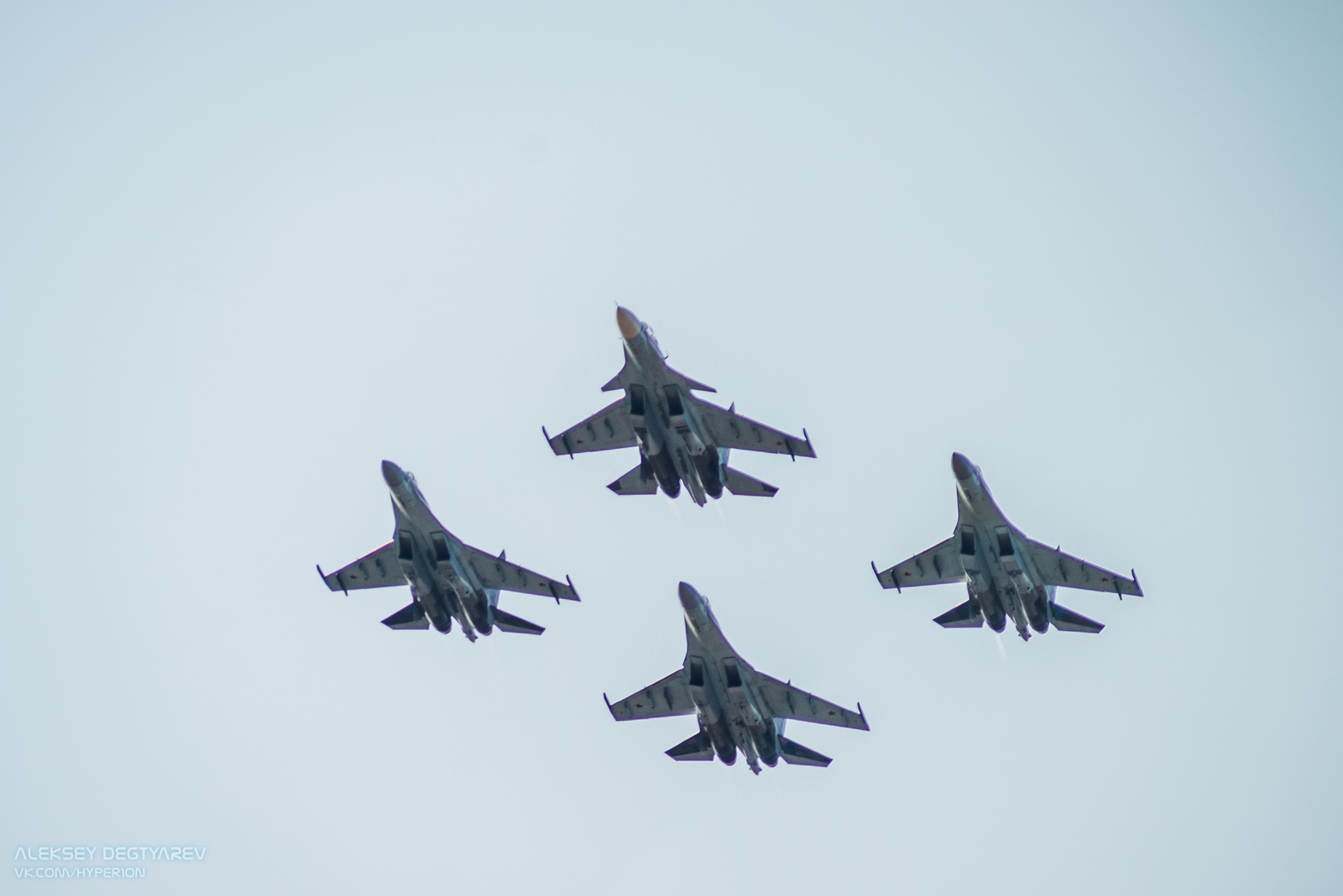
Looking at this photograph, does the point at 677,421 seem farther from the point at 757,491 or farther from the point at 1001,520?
the point at 1001,520

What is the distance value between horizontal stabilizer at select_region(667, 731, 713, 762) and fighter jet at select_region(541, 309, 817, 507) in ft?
29.2

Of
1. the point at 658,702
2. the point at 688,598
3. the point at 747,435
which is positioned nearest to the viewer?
the point at 688,598

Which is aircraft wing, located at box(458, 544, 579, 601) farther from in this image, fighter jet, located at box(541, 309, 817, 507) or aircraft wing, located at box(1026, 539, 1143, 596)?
aircraft wing, located at box(1026, 539, 1143, 596)

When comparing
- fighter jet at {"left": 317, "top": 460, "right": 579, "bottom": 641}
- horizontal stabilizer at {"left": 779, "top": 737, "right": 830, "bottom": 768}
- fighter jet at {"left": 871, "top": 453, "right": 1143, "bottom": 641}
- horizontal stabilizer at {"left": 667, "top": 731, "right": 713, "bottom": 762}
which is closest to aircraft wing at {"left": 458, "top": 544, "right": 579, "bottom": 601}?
fighter jet at {"left": 317, "top": 460, "right": 579, "bottom": 641}

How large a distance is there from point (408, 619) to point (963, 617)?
20.8 metres

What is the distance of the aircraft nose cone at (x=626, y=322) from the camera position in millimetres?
46250

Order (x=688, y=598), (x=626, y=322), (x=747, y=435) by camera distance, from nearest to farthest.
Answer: (x=626, y=322)
(x=688, y=598)
(x=747, y=435)

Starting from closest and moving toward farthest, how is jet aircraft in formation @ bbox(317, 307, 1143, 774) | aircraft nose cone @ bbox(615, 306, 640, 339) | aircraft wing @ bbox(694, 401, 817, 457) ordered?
aircraft nose cone @ bbox(615, 306, 640, 339) < jet aircraft in formation @ bbox(317, 307, 1143, 774) < aircraft wing @ bbox(694, 401, 817, 457)

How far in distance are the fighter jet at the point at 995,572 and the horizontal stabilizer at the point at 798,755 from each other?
6.94 metres

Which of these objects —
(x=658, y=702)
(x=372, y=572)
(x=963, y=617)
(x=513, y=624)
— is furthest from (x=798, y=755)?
(x=372, y=572)

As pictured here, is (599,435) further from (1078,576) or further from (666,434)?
(1078,576)

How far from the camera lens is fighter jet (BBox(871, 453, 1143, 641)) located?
49.2 m

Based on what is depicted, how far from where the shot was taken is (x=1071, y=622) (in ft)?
169

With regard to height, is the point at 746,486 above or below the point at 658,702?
above
